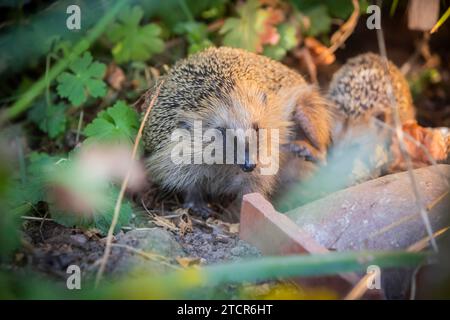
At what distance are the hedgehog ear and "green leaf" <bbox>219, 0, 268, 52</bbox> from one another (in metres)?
0.52

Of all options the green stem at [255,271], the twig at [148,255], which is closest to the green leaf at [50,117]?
the twig at [148,255]

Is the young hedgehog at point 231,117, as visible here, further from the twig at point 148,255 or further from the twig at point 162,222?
the twig at point 148,255

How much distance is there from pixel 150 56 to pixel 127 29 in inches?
10.6

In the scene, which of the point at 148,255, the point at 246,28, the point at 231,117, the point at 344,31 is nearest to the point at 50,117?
the point at 231,117

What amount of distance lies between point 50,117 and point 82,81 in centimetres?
38

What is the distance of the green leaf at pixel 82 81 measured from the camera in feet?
11.1

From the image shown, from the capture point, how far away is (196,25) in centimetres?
389

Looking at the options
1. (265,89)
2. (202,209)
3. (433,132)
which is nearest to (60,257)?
(202,209)

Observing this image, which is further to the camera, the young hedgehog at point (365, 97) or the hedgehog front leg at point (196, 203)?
the young hedgehog at point (365, 97)

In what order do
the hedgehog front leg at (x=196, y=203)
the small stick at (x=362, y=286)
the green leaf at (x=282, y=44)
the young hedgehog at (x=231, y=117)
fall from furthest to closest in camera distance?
the green leaf at (x=282, y=44), the hedgehog front leg at (x=196, y=203), the young hedgehog at (x=231, y=117), the small stick at (x=362, y=286)

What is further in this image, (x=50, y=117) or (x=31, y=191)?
(x=50, y=117)

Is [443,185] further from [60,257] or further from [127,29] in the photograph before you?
[127,29]

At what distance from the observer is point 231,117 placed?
9.89ft

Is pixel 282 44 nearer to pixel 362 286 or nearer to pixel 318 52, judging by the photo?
pixel 318 52
